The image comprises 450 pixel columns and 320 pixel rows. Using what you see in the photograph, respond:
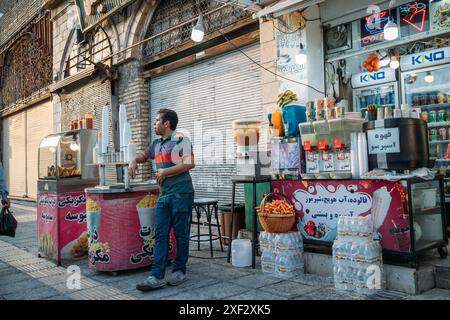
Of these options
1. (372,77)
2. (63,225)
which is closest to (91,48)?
(63,225)

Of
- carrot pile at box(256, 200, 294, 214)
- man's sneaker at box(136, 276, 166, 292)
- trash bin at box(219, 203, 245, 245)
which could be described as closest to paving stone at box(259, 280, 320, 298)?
carrot pile at box(256, 200, 294, 214)

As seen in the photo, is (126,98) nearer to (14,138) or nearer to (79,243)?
(79,243)

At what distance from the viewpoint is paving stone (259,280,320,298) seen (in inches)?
164

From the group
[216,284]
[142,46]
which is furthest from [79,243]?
[142,46]

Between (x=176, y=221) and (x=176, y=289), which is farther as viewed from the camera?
(x=176, y=221)

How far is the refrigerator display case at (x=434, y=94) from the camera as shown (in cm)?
598

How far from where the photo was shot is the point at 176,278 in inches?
181

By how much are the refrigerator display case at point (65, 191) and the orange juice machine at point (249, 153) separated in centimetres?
236

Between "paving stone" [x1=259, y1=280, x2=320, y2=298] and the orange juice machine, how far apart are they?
1525 mm

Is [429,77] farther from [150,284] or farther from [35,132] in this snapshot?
[35,132]

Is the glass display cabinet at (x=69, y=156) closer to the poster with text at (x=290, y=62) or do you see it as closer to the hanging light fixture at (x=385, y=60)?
the poster with text at (x=290, y=62)

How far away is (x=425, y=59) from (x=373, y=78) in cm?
85

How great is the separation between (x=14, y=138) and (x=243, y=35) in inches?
609

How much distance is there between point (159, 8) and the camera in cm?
1058
